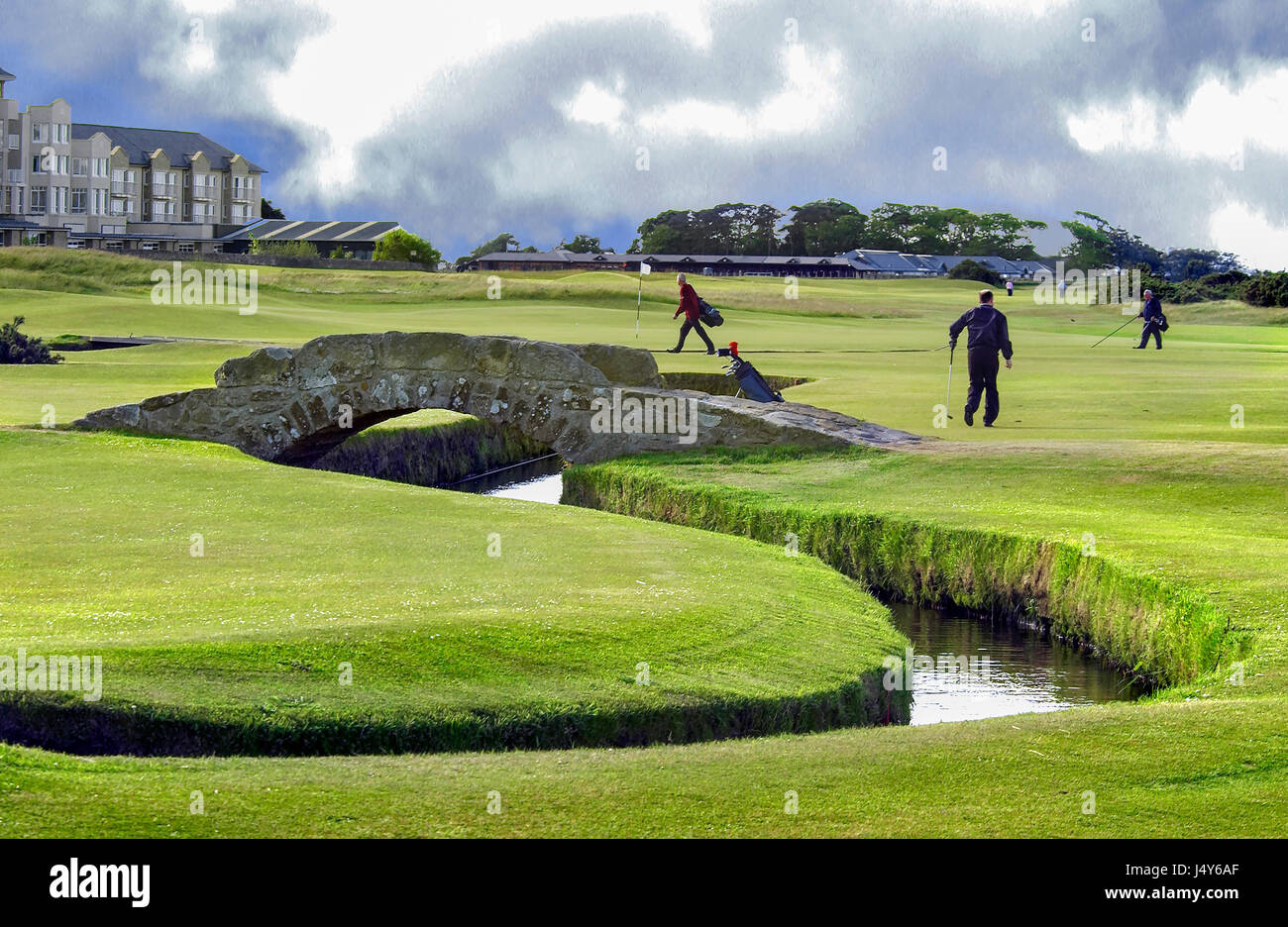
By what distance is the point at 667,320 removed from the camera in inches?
2854

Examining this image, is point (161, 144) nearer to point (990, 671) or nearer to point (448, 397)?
point (448, 397)

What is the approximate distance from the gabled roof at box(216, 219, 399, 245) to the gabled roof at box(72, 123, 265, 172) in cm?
988

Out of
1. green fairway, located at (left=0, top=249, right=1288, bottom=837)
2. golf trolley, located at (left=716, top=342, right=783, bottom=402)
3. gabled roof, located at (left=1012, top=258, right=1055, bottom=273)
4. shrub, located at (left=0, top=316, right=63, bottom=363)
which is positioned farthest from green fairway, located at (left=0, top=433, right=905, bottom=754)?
gabled roof, located at (left=1012, top=258, right=1055, bottom=273)

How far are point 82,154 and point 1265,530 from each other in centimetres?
14045

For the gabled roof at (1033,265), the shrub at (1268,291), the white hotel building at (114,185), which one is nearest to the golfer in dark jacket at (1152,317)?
the shrub at (1268,291)

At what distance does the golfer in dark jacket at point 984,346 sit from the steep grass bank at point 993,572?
23.8 ft

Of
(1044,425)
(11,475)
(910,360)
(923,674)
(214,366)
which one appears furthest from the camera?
A: (910,360)

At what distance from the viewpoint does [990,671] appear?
1667 centimetres

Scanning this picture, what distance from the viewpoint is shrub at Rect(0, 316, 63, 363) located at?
4653 cm

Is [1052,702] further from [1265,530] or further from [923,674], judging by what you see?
[1265,530]

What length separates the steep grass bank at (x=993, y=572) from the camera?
15.4 metres

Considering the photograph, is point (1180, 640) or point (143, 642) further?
point (1180, 640)

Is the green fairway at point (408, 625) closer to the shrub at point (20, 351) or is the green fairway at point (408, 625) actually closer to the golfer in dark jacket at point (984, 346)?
the golfer in dark jacket at point (984, 346)
